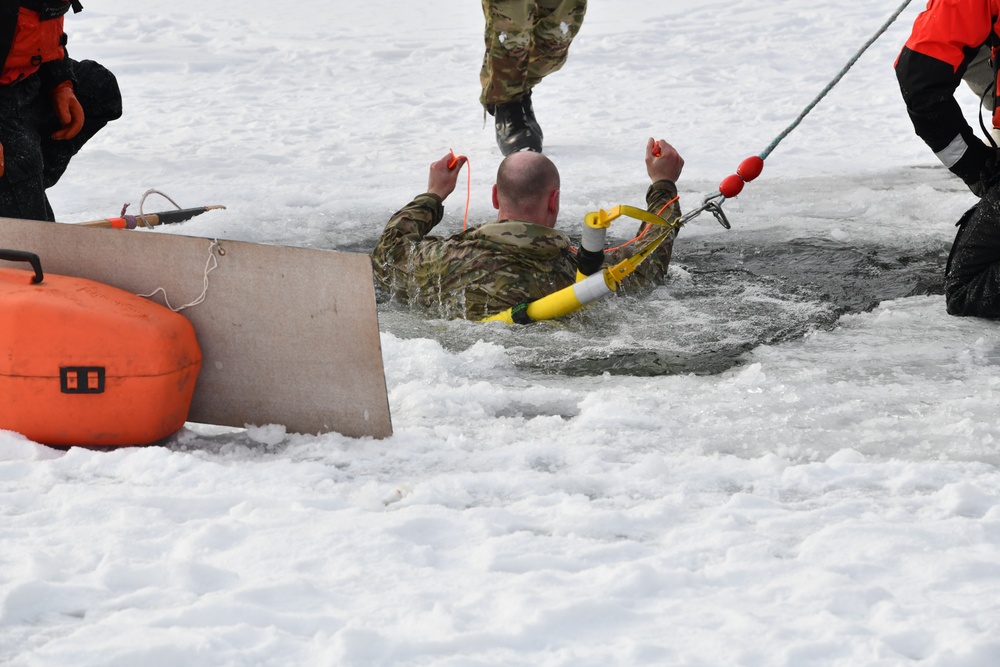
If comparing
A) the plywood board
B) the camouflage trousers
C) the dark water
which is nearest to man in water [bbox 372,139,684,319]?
the dark water

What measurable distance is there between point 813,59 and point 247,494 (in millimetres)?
8581

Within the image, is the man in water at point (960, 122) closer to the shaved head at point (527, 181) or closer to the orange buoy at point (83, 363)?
the shaved head at point (527, 181)

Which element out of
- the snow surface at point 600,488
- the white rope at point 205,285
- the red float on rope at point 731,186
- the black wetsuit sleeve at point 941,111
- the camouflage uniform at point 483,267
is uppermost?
the black wetsuit sleeve at point 941,111

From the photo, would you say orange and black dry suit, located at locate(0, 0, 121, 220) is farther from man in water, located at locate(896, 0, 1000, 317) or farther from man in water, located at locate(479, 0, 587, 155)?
man in water, located at locate(896, 0, 1000, 317)

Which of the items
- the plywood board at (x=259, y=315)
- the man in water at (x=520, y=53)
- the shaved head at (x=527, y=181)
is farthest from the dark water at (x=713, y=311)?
the man in water at (x=520, y=53)

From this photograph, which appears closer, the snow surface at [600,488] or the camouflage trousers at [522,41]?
the snow surface at [600,488]

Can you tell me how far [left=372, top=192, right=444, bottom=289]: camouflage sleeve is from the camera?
14.9 ft

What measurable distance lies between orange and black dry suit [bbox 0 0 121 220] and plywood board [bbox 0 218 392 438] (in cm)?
118

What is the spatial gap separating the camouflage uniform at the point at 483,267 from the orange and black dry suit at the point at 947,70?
1.27 meters

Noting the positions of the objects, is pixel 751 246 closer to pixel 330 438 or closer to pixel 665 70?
pixel 330 438

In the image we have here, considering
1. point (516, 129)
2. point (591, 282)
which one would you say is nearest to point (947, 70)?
point (591, 282)

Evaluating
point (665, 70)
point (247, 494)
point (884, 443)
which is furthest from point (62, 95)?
point (665, 70)

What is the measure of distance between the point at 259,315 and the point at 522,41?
Result: 366cm

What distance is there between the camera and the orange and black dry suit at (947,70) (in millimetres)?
3902
